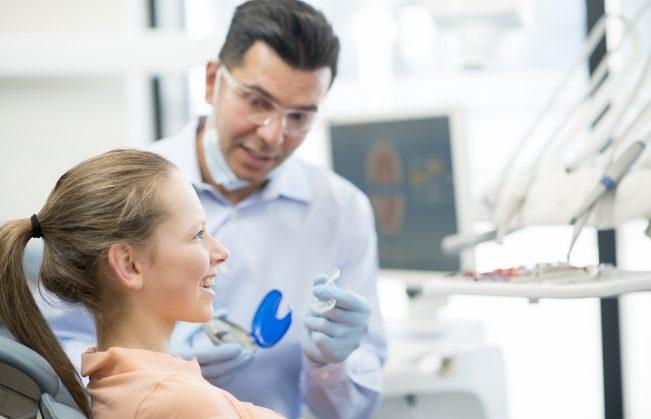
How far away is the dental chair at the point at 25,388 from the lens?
3.65ft

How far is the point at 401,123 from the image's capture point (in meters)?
2.67

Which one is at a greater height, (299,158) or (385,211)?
(299,158)

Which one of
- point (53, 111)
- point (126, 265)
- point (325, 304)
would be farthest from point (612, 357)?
point (53, 111)

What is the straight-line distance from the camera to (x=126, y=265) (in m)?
1.29

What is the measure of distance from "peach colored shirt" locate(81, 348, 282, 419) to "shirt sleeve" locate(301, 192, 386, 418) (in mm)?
507

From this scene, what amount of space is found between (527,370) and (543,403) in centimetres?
30

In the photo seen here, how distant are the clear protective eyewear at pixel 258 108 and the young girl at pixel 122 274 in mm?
423

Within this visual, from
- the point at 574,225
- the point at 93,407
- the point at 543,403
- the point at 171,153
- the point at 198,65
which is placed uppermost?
the point at 198,65

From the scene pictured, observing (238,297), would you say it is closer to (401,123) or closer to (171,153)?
(171,153)

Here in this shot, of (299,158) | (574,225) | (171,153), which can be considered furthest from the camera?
(299,158)

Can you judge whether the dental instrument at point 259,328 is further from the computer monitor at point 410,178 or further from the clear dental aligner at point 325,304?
the computer monitor at point 410,178

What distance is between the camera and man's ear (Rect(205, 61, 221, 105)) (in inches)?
72.4

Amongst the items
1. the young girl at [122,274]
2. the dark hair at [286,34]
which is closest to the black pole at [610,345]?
the dark hair at [286,34]

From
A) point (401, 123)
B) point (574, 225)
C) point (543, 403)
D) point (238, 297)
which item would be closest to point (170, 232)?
point (238, 297)
